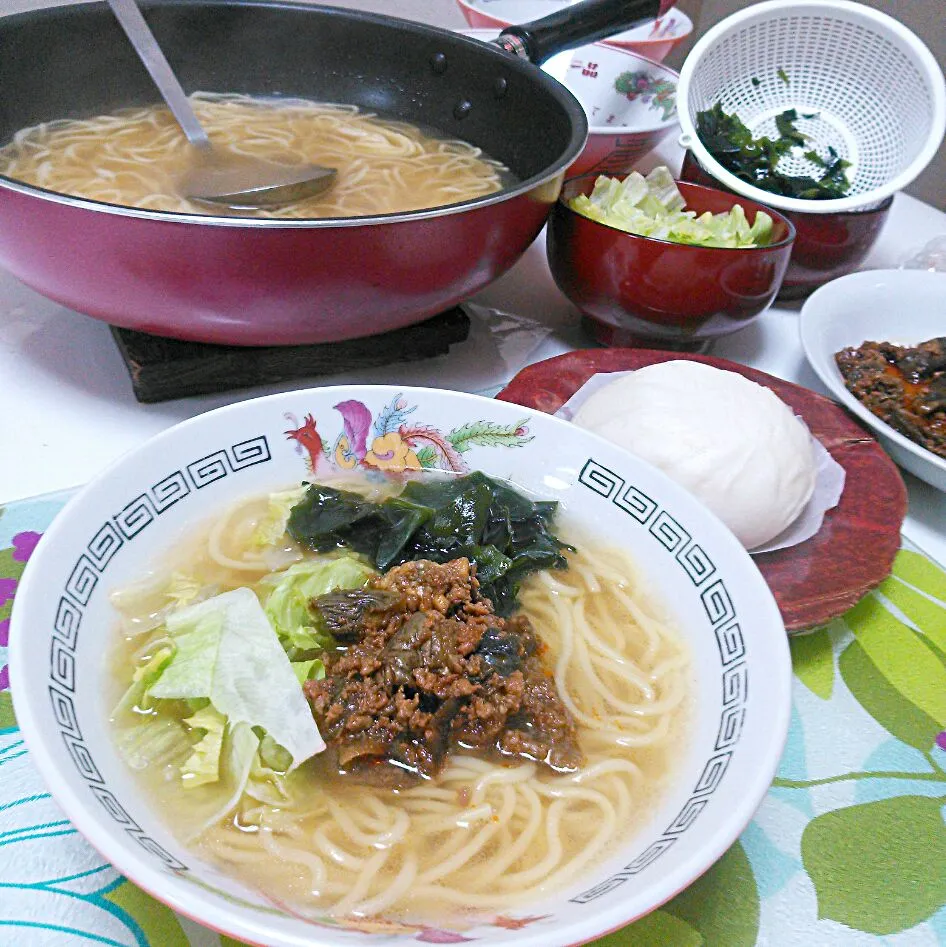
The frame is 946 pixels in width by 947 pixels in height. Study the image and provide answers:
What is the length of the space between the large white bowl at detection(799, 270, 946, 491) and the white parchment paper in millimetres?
357

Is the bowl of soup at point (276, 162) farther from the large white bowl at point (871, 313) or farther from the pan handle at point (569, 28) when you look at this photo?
the large white bowl at point (871, 313)

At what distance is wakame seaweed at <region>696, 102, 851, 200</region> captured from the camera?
2.50m

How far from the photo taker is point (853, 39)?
2689mm

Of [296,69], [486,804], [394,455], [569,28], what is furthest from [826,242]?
[486,804]

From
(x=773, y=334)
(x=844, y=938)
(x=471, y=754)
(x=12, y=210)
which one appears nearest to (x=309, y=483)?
(x=471, y=754)

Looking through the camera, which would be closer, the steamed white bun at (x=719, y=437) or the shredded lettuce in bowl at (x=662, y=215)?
the steamed white bun at (x=719, y=437)

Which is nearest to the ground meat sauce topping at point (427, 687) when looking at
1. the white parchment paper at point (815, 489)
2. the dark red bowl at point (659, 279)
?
the white parchment paper at point (815, 489)

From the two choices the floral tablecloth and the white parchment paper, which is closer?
the floral tablecloth

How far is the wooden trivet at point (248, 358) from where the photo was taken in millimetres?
1784

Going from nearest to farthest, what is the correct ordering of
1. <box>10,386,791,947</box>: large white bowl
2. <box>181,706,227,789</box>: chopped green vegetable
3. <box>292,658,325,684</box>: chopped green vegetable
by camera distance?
<box>10,386,791,947</box>: large white bowl < <box>181,706,227,789</box>: chopped green vegetable < <box>292,658,325,684</box>: chopped green vegetable

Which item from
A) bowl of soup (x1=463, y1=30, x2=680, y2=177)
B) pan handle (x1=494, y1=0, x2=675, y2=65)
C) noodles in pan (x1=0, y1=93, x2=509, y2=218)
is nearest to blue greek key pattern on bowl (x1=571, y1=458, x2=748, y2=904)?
noodles in pan (x1=0, y1=93, x2=509, y2=218)

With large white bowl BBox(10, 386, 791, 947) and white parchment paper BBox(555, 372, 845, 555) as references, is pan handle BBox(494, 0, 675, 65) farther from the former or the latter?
large white bowl BBox(10, 386, 791, 947)

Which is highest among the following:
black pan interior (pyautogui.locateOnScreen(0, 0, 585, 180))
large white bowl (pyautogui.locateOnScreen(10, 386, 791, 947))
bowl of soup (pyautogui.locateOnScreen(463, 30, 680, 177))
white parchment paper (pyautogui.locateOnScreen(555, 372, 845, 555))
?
black pan interior (pyautogui.locateOnScreen(0, 0, 585, 180))

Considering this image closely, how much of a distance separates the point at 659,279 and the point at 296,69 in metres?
1.43
